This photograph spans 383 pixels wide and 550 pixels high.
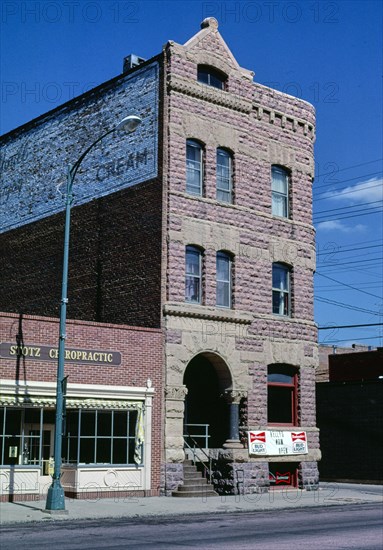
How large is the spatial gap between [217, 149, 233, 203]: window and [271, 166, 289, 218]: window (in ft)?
7.95

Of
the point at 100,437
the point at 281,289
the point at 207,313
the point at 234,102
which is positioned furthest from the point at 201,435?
the point at 234,102

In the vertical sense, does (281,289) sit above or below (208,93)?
below

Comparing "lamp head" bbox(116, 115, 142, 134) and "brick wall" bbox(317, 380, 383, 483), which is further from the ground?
"lamp head" bbox(116, 115, 142, 134)

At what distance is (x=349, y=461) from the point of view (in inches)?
1582

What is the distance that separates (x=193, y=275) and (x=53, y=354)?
243 inches

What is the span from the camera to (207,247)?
1170 inches

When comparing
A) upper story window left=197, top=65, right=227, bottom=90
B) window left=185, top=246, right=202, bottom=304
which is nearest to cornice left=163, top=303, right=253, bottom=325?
window left=185, top=246, right=202, bottom=304

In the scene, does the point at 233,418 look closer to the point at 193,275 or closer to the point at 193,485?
the point at 193,485

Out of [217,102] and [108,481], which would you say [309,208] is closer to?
[217,102]

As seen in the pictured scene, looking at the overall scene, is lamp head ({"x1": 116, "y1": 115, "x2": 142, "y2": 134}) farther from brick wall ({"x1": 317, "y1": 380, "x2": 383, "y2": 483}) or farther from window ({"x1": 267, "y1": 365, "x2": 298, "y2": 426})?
brick wall ({"x1": 317, "y1": 380, "x2": 383, "y2": 483})

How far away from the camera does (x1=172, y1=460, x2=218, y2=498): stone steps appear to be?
27.5 m

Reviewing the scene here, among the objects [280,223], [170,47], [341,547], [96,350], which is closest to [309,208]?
A: [280,223]

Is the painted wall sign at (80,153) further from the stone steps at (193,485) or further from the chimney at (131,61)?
the stone steps at (193,485)

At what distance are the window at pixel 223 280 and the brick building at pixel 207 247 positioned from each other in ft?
0.16
